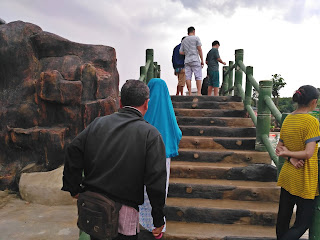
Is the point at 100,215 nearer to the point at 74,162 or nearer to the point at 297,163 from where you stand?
the point at 74,162

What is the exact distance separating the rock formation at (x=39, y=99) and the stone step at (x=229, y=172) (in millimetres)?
2745

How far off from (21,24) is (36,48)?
590 millimetres

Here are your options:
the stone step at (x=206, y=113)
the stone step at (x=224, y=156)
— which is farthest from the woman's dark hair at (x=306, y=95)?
the stone step at (x=206, y=113)

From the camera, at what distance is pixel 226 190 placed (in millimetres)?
3455

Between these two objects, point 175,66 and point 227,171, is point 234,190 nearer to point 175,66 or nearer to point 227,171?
point 227,171

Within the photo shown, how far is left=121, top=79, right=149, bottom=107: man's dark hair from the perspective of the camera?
1.64m

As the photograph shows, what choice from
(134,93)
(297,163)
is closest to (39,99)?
(134,93)

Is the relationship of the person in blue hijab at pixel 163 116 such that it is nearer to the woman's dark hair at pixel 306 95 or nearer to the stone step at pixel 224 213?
the stone step at pixel 224 213

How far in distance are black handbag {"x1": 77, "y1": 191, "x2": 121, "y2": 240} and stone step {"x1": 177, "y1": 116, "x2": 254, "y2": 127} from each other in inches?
144

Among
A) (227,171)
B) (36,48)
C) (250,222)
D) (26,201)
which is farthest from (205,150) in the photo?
(36,48)

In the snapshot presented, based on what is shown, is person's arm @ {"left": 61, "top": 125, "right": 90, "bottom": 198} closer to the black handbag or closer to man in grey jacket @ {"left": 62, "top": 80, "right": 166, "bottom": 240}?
man in grey jacket @ {"left": 62, "top": 80, "right": 166, "bottom": 240}

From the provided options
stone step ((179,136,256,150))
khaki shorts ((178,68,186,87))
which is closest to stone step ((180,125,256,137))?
stone step ((179,136,256,150))

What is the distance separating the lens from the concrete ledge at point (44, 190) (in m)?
4.82

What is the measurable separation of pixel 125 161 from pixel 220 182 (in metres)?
2.44
